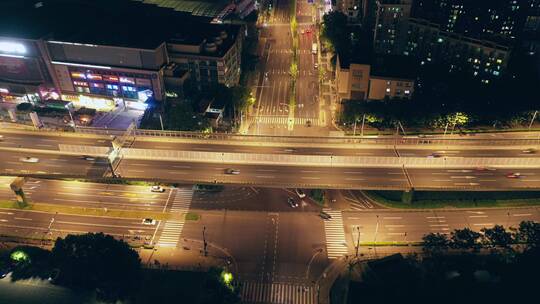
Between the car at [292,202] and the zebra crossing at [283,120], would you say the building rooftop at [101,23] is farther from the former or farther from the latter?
the car at [292,202]

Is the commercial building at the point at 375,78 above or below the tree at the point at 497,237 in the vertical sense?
above

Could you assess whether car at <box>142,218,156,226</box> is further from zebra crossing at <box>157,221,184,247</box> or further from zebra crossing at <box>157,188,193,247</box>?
zebra crossing at <box>157,221,184,247</box>

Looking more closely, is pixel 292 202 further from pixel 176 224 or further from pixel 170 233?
pixel 170 233

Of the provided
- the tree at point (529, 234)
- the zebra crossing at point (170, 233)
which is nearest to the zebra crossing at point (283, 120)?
the zebra crossing at point (170, 233)

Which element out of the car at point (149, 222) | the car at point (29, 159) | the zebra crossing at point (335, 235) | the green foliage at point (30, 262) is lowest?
the zebra crossing at point (335, 235)

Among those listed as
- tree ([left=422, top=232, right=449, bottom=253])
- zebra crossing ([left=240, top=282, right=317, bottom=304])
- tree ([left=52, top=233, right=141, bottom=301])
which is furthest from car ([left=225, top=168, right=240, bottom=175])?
tree ([left=422, top=232, right=449, bottom=253])

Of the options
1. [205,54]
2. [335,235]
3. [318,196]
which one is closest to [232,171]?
[318,196]
